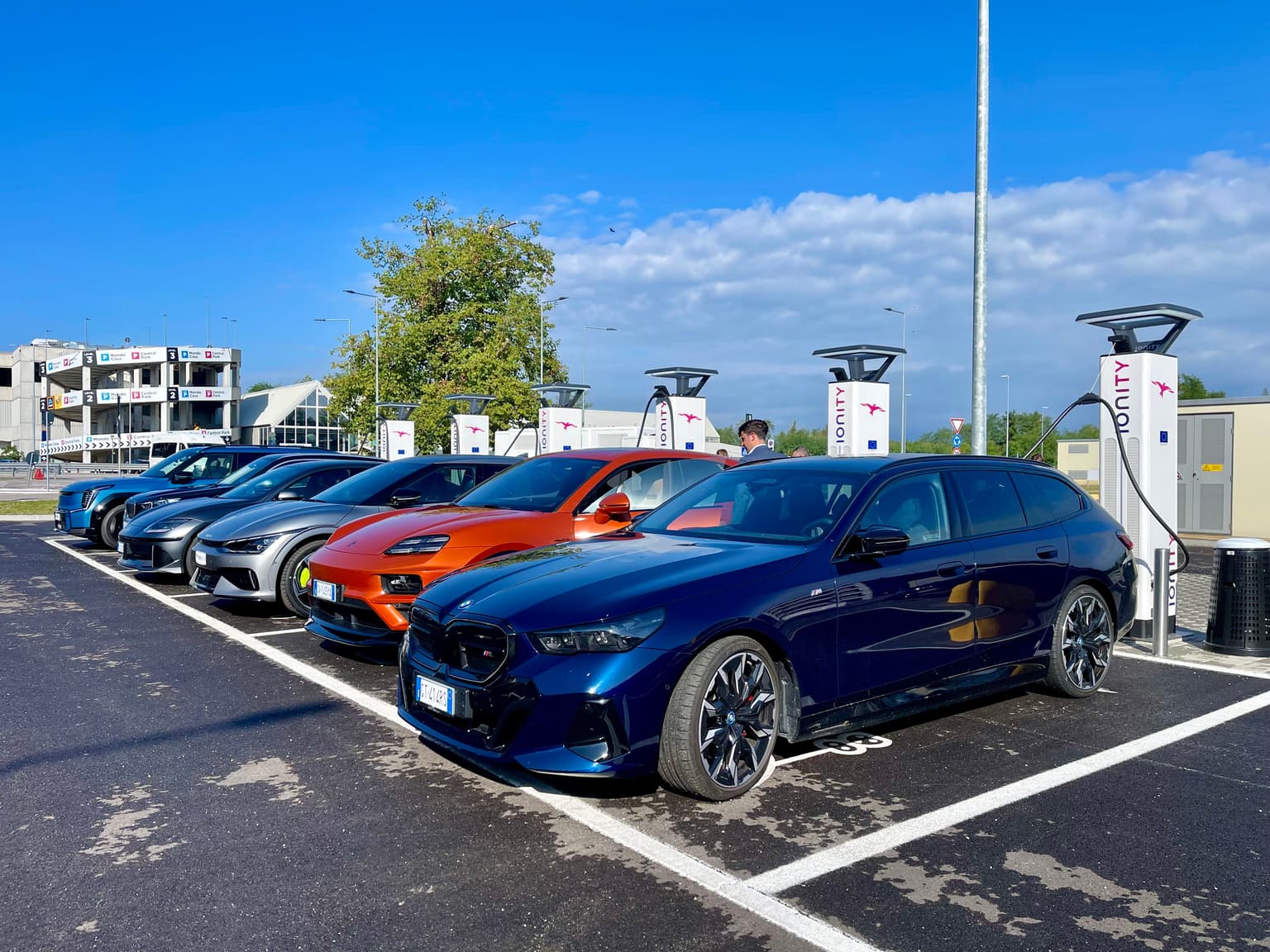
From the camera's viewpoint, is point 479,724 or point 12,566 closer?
point 479,724

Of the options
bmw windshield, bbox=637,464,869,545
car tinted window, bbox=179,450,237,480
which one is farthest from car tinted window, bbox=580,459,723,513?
car tinted window, bbox=179,450,237,480

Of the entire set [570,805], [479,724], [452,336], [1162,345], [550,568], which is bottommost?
[570,805]

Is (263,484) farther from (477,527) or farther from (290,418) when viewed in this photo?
(290,418)

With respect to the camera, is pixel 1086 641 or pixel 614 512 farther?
pixel 614 512

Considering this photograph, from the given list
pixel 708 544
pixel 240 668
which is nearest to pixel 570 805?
pixel 708 544

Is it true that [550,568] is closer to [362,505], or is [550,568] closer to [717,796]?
[717,796]

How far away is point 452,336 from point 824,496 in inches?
1498

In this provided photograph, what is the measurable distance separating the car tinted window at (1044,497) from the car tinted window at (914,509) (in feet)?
2.74

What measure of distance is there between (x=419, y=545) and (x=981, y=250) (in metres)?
8.12

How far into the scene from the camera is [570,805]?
4.41 meters

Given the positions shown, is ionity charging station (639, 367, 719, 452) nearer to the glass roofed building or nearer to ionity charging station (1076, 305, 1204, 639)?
ionity charging station (1076, 305, 1204, 639)

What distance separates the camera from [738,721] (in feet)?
14.8

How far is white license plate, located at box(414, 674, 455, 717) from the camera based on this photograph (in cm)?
448

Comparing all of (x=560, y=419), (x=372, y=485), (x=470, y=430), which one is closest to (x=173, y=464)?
(x=560, y=419)
